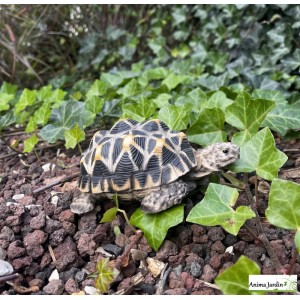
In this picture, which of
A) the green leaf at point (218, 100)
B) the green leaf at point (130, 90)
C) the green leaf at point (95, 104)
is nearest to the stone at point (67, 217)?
the green leaf at point (95, 104)

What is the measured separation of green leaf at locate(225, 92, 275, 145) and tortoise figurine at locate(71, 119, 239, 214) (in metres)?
0.21

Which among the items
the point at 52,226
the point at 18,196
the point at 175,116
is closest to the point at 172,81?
the point at 175,116

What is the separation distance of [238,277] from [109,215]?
626 mm

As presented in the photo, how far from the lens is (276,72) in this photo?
9.29 ft

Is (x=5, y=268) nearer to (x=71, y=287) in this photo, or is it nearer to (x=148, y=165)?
(x=71, y=287)

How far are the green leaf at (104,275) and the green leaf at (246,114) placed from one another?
84 cm

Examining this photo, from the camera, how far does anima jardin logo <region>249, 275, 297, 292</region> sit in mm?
1298

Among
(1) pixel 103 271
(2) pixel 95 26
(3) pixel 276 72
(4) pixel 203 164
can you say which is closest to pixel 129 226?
(1) pixel 103 271

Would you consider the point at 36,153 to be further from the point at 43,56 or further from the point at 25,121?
the point at 43,56

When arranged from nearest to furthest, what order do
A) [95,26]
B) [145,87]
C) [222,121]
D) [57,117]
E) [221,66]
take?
1. [222,121]
2. [57,117]
3. [145,87]
4. [221,66]
5. [95,26]

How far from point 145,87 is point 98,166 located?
1484 mm

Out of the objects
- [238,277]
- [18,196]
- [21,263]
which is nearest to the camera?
[238,277]

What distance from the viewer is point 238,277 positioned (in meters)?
1.21

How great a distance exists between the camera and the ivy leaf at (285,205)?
132 centimetres
